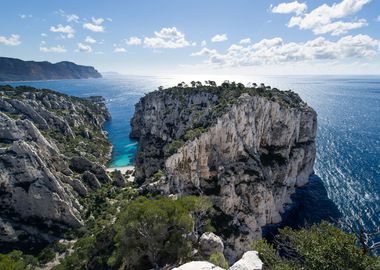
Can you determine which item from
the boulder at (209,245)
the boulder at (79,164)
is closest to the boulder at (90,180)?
the boulder at (79,164)

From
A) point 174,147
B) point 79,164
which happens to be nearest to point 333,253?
point 174,147

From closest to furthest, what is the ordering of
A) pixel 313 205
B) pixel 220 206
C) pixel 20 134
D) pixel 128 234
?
pixel 128 234, pixel 220 206, pixel 20 134, pixel 313 205

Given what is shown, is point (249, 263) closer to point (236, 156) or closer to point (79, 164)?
point (236, 156)

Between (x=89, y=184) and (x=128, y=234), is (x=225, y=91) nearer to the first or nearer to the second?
(x=89, y=184)

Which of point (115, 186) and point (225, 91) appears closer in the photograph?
point (115, 186)

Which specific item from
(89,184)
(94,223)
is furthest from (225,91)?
(94,223)

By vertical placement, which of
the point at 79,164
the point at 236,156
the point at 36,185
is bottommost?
the point at 79,164

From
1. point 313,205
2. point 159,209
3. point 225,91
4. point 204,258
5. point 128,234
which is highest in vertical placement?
point 225,91
